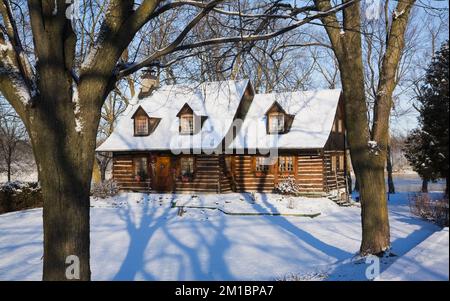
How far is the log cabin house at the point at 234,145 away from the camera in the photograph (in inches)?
1124

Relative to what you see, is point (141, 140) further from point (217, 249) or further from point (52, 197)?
point (52, 197)

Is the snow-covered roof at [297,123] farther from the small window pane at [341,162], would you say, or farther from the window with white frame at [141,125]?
the window with white frame at [141,125]

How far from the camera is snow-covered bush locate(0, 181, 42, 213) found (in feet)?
77.6

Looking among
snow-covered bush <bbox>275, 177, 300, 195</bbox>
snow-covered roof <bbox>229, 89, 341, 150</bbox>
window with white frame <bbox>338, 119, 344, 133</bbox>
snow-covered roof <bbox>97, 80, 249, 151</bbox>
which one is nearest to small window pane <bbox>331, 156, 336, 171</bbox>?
window with white frame <bbox>338, 119, 344, 133</bbox>

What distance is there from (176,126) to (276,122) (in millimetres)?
7022

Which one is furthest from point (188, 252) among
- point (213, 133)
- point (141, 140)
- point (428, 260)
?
point (141, 140)

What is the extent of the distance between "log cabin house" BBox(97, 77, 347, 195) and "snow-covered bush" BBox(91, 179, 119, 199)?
2.66 m

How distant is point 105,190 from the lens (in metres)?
27.8

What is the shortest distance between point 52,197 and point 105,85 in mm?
Answer: 1658

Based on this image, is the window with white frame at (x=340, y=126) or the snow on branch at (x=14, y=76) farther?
the window with white frame at (x=340, y=126)

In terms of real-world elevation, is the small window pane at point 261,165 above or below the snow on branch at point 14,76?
Answer: below

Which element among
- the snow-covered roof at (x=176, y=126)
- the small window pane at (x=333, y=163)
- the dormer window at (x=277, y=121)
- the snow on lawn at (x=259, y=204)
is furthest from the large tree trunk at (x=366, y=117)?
the small window pane at (x=333, y=163)

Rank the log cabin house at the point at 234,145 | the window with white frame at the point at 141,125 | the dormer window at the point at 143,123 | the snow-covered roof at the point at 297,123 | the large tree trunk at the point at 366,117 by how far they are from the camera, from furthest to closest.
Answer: the window with white frame at the point at 141,125 → the dormer window at the point at 143,123 → the log cabin house at the point at 234,145 → the snow-covered roof at the point at 297,123 → the large tree trunk at the point at 366,117

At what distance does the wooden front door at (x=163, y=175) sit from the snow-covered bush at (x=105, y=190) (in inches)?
116
